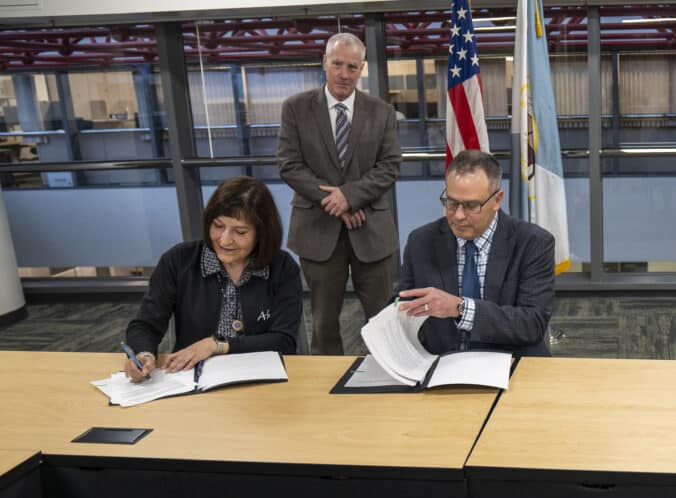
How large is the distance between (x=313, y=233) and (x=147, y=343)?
1.25 meters

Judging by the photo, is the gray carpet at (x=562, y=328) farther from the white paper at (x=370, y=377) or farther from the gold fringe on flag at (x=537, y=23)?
the white paper at (x=370, y=377)

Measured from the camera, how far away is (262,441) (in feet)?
6.02

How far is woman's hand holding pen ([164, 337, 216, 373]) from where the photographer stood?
7.76ft

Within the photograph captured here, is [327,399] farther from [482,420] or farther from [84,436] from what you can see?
[84,436]

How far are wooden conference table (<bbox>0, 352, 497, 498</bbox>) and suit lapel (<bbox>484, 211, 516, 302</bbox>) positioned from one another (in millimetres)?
432

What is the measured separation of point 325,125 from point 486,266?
1367 millimetres

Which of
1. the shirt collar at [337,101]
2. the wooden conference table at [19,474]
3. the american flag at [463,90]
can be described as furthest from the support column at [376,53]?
the wooden conference table at [19,474]

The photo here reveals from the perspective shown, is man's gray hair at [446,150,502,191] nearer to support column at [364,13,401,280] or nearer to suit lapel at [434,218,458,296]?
suit lapel at [434,218,458,296]

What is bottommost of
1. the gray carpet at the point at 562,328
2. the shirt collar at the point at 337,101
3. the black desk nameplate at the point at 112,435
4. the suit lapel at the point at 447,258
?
the gray carpet at the point at 562,328

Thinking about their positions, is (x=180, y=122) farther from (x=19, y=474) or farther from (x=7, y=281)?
(x=19, y=474)

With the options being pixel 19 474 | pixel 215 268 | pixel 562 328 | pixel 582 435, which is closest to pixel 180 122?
pixel 562 328

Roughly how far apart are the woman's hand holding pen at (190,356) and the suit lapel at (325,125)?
135 cm

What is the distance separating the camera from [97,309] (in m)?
5.76

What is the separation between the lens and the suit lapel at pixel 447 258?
2445mm
